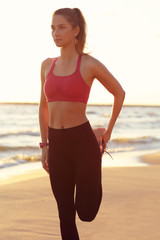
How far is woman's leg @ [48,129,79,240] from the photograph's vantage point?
9.79 ft

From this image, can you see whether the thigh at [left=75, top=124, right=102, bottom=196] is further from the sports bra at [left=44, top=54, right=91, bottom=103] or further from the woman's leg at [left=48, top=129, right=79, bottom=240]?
the sports bra at [left=44, top=54, right=91, bottom=103]

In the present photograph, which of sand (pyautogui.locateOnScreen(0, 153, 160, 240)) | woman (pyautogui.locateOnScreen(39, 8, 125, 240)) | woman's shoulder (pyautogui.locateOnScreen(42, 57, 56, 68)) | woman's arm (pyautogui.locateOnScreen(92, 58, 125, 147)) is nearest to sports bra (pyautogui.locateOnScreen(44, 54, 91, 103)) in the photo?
woman (pyautogui.locateOnScreen(39, 8, 125, 240))

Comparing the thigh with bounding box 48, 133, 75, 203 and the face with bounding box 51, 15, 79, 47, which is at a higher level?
the face with bounding box 51, 15, 79, 47

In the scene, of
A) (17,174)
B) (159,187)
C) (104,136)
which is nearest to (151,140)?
(17,174)

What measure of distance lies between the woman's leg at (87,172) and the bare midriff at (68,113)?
0.09 metres

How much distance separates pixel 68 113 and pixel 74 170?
466 millimetres

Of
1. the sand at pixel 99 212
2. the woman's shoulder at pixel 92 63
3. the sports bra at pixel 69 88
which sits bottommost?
the sand at pixel 99 212

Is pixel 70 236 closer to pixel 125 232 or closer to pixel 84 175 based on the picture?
pixel 84 175

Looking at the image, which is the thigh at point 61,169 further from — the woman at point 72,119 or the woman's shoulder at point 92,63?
the woman's shoulder at point 92,63

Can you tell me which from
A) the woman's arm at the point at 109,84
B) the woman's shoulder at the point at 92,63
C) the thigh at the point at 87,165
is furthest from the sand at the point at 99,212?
the woman's shoulder at the point at 92,63

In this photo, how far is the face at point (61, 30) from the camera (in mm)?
2957

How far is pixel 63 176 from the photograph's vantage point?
3.02 metres

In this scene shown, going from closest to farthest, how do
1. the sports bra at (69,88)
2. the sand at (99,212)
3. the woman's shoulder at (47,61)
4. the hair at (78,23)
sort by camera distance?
the sports bra at (69,88)
the hair at (78,23)
the woman's shoulder at (47,61)
the sand at (99,212)

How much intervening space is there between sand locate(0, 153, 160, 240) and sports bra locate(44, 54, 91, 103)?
7.02ft
